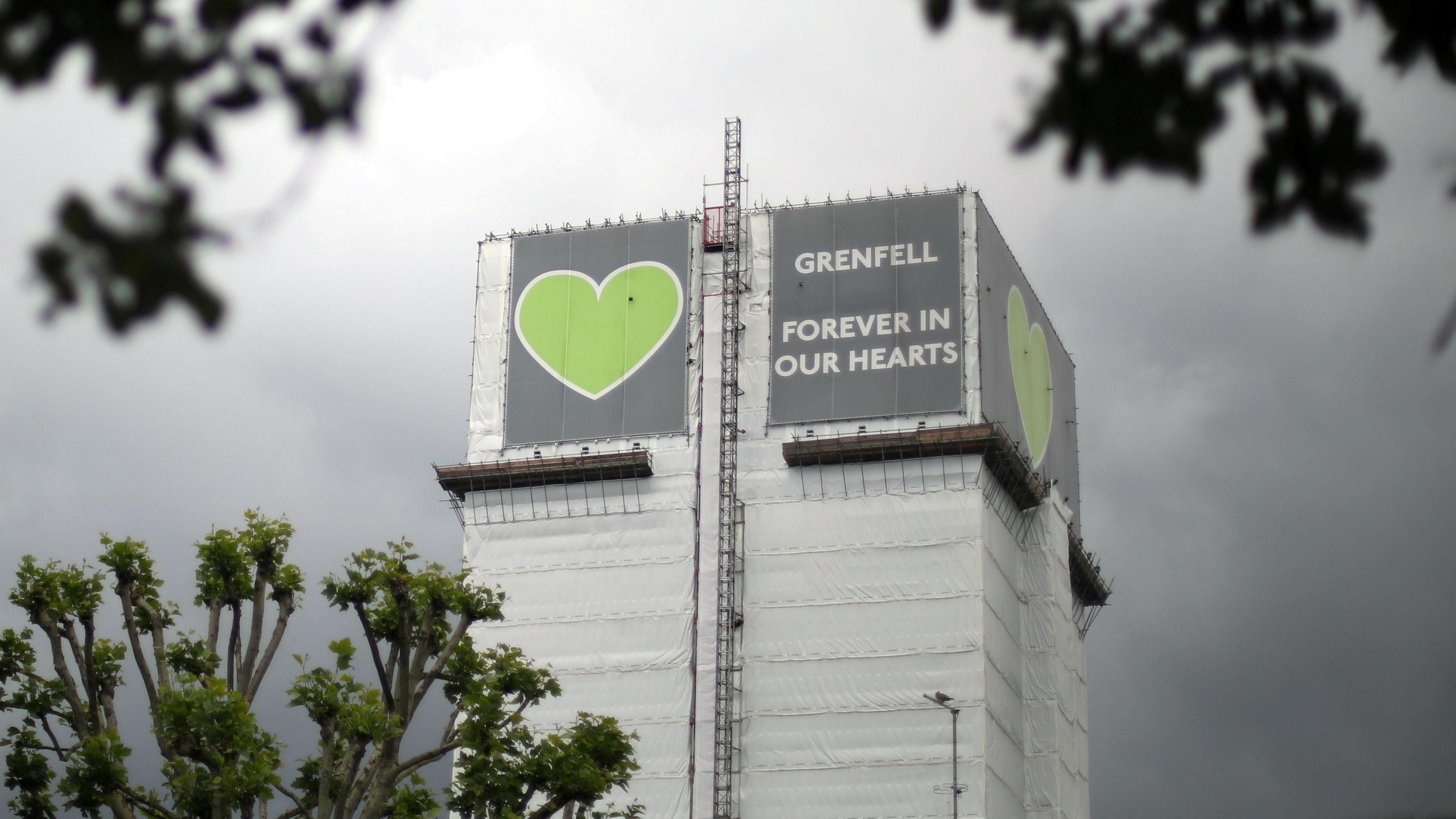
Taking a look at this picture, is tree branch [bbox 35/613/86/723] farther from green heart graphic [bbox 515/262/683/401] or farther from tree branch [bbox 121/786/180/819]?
green heart graphic [bbox 515/262/683/401]

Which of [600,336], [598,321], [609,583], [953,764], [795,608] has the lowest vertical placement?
[953,764]

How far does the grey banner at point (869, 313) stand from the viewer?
8625cm

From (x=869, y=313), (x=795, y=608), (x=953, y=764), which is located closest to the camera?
(x=953, y=764)

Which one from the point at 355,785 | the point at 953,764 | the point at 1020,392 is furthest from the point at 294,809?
the point at 1020,392

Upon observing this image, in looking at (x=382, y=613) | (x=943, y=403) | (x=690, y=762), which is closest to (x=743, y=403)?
(x=943, y=403)

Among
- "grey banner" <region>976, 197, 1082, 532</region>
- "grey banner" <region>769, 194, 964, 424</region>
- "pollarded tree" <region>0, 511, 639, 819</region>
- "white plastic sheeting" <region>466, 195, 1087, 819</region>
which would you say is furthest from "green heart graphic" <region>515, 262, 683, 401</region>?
"pollarded tree" <region>0, 511, 639, 819</region>

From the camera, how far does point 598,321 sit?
92.1 metres

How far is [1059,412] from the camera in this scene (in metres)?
102

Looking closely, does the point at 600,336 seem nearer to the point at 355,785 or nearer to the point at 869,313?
the point at 869,313

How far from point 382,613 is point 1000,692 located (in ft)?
170

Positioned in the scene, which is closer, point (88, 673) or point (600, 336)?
point (88, 673)

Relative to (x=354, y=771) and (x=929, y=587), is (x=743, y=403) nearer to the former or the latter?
(x=929, y=587)

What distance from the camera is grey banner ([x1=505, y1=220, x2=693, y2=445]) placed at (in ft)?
296

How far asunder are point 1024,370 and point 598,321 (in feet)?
67.2
